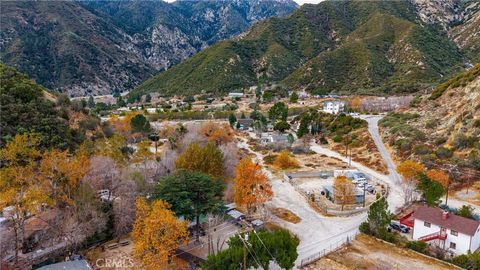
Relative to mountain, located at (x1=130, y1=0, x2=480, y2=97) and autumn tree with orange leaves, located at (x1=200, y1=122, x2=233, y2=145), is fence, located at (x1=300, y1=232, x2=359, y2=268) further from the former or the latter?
mountain, located at (x1=130, y1=0, x2=480, y2=97)

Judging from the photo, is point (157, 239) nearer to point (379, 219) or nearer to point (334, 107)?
point (379, 219)

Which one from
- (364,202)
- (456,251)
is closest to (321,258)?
(456,251)

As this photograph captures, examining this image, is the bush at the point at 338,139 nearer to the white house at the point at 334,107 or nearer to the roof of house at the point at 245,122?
the white house at the point at 334,107

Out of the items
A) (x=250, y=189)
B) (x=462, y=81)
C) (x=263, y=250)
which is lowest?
(x=263, y=250)

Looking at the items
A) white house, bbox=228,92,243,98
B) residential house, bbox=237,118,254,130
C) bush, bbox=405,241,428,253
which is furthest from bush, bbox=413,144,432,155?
white house, bbox=228,92,243,98

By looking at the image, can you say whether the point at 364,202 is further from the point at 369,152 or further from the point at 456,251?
the point at 369,152

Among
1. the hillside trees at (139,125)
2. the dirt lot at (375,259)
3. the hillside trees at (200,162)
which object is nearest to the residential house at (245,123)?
the hillside trees at (139,125)

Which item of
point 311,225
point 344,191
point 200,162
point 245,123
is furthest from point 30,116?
point 245,123
